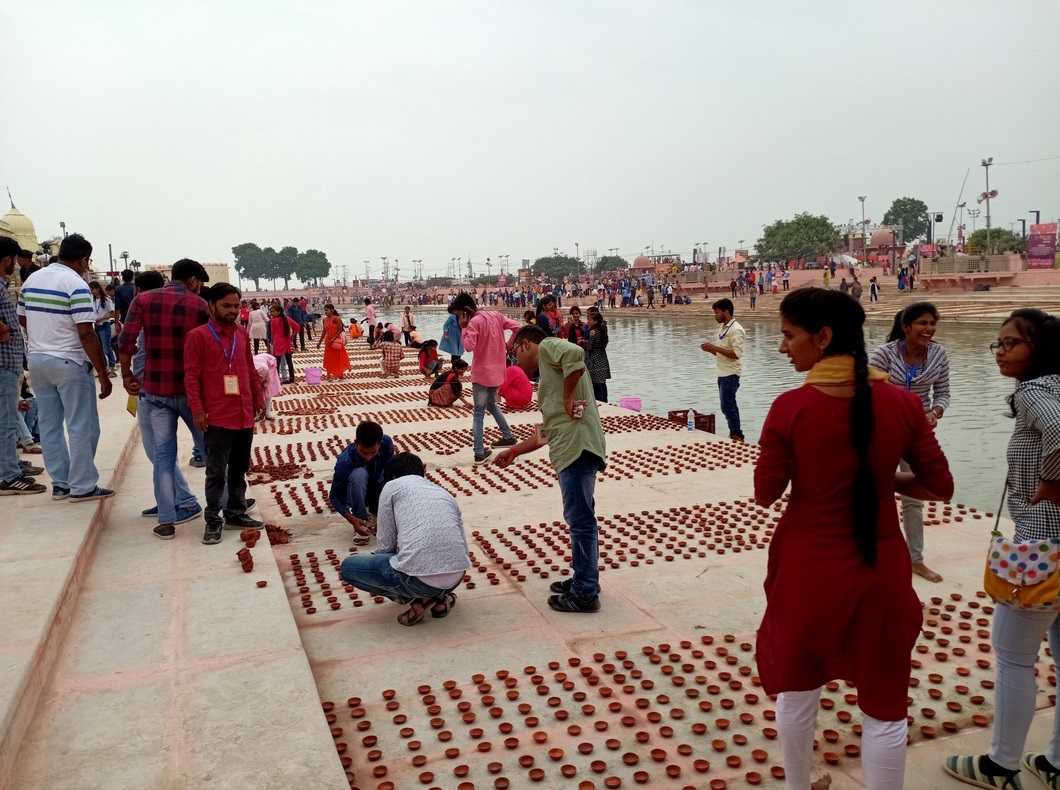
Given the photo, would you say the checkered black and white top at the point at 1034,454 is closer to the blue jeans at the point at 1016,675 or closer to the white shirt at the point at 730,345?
the blue jeans at the point at 1016,675

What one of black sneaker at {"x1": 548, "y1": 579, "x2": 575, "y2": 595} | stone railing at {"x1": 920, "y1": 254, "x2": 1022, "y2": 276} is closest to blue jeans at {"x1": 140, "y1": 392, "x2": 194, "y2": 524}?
black sneaker at {"x1": 548, "y1": 579, "x2": 575, "y2": 595}

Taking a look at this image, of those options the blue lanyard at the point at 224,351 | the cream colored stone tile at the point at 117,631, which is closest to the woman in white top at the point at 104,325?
the blue lanyard at the point at 224,351

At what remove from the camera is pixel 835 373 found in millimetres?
2451

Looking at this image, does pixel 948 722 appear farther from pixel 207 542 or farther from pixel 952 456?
pixel 952 456

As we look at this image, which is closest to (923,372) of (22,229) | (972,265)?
(22,229)

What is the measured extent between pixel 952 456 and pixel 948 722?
24.4 ft

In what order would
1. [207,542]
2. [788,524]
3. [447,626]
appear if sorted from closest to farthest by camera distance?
[788,524] < [447,626] < [207,542]

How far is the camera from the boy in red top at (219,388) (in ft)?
18.1

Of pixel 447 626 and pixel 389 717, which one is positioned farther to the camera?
pixel 447 626

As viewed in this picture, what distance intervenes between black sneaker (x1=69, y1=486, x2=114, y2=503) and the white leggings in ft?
17.3

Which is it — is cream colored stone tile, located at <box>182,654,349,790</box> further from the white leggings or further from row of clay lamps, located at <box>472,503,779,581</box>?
row of clay lamps, located at <box>472,503,779,581</box>

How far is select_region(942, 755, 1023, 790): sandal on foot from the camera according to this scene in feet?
10.0

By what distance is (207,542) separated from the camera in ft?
18.6

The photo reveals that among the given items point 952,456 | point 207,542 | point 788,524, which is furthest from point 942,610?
point 952,456
